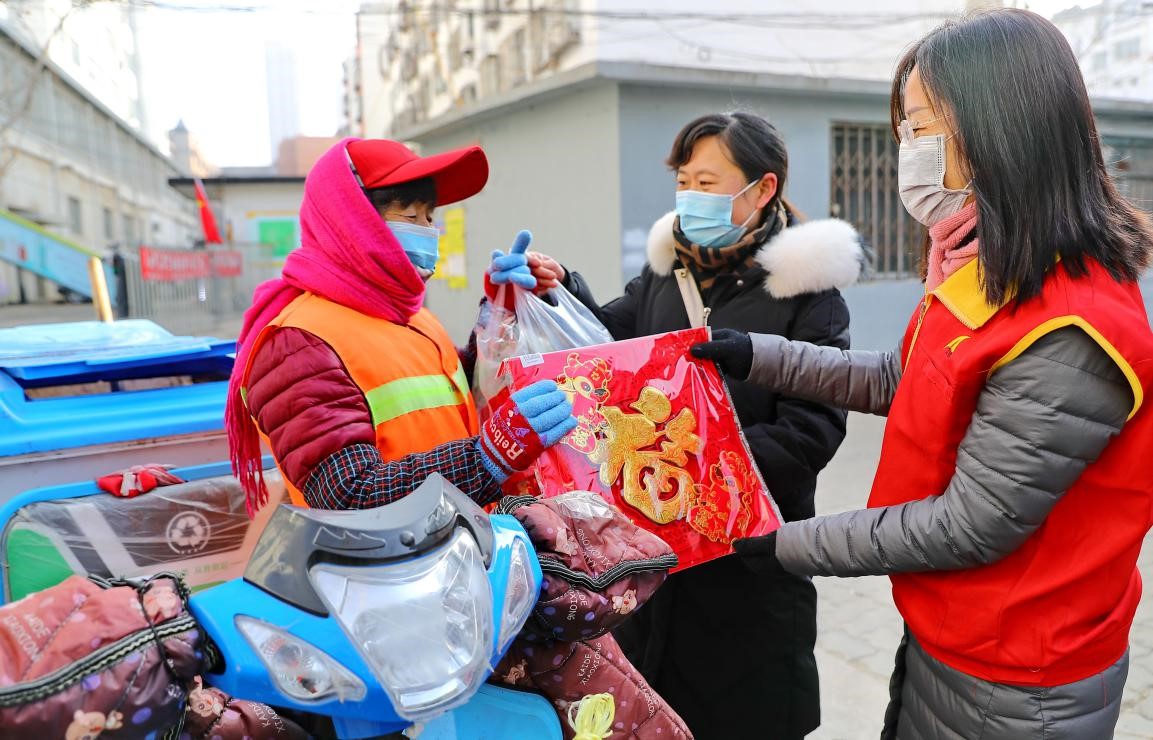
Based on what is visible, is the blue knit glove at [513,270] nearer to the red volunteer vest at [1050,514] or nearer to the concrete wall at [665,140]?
the red volunteer vest at [1050,514]

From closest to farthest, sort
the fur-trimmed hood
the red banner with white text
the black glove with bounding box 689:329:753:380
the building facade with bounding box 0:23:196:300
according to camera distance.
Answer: the black glove with bounding box 689:329:753:380, the fur-trimmed hood, the red banner with white text, the building facade with bounding box 0:23:196:300

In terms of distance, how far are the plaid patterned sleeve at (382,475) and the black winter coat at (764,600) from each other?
893 mm

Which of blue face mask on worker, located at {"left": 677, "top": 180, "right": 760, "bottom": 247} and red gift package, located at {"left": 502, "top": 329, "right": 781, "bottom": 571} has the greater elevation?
blue face mask on worker, located at {"left": 677, "top": 180, "right": 760, "bottom": 247}

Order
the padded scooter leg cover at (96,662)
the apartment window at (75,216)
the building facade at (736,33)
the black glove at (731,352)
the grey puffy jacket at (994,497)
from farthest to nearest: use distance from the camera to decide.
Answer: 1. the apartment window at (75,216)
2. the building facade at (736,33)
3. the black glove at (731,352)
4. the grey puffy jacket at (994,497)
5. the padded scooter leg cover at (96,662)

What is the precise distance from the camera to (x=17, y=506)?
161 cm

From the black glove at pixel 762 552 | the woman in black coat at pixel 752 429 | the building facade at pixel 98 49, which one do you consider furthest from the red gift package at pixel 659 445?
the building facade at pixel 98 49

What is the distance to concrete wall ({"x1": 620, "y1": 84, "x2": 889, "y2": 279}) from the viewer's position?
659 centimetres

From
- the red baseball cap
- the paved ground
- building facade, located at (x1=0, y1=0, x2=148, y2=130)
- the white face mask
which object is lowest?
the paved ground

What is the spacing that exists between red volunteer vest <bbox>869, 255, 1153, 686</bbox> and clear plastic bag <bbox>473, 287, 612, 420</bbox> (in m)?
0.82

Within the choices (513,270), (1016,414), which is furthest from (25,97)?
(1016,414)

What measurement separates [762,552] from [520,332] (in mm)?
748

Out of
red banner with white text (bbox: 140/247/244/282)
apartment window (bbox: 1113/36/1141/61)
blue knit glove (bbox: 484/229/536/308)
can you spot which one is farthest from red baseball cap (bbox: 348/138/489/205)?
apartment window (bbox: 1113/36/1141/61)

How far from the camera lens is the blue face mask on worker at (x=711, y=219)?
2.10 m

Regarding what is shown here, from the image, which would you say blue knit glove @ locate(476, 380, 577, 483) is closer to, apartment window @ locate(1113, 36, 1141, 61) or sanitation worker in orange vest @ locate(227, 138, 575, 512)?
sanitation worker in orange vest @ locate(227, 138, 575, 512)
